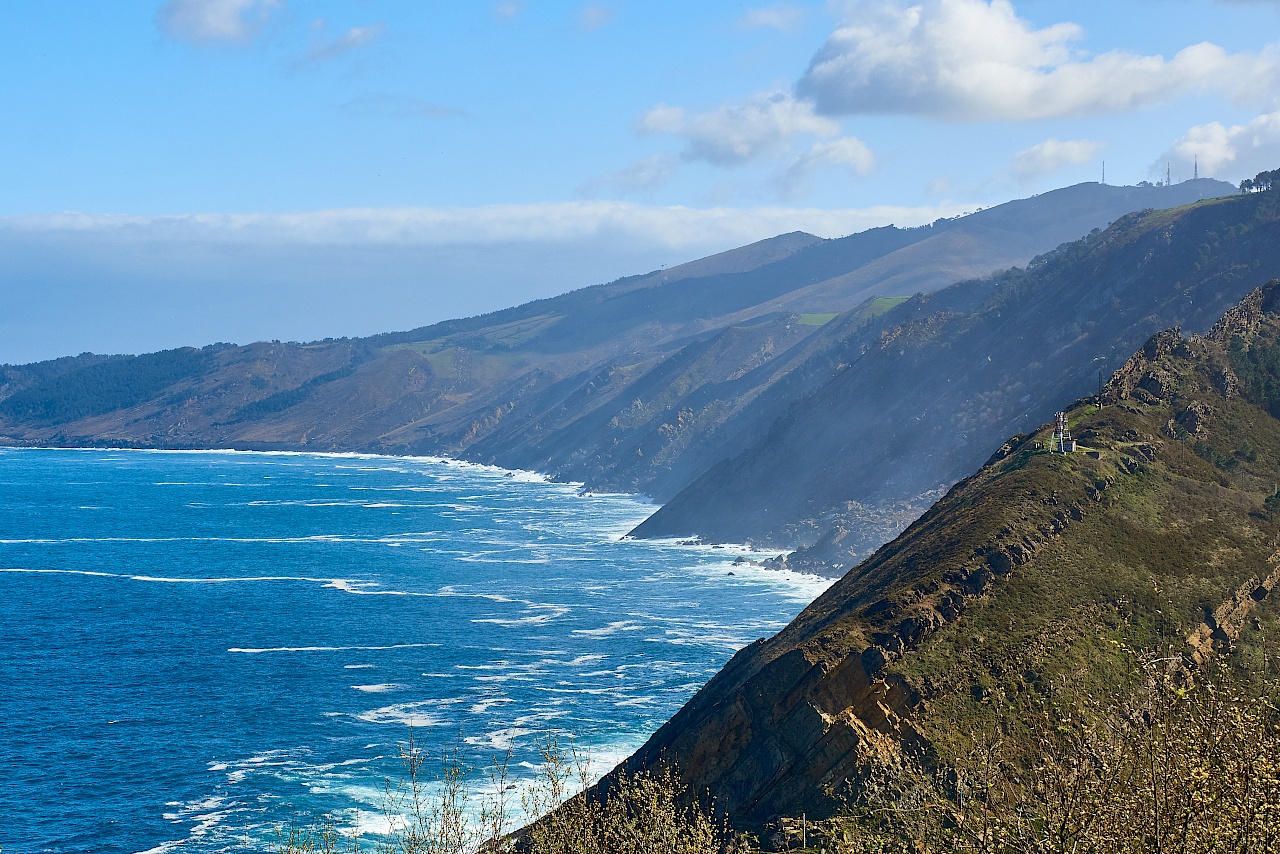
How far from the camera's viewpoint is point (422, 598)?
466 ft

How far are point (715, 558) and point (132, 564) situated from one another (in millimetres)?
80180

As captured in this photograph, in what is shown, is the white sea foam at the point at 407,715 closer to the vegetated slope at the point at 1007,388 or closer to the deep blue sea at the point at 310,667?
the deep blue sea at the point at 310,667

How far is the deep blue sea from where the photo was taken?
246 ft

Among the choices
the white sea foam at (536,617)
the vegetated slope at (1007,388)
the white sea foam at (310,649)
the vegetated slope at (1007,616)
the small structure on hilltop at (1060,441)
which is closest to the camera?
the vegetated slope at (1007,616)

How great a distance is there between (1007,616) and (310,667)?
65707mm

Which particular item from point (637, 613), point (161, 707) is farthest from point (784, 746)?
point (637, 613)

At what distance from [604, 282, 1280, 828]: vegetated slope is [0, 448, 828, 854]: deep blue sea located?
20.4m

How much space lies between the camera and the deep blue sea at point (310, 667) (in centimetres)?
7494

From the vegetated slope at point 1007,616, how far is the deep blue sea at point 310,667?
66.8ft

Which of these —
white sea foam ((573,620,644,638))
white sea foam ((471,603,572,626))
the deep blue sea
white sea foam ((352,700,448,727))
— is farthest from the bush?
white sea foam ((471,603,572,626))

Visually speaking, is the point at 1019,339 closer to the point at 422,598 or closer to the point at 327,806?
the point at 422,598

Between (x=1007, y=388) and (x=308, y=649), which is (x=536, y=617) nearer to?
(x=308, y=649)

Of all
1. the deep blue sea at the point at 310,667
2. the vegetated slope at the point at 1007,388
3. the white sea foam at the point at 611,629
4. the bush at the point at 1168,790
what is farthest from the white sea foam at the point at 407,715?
the vegetated slope at the point at 1007,388

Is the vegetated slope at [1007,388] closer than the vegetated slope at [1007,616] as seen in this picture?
No
